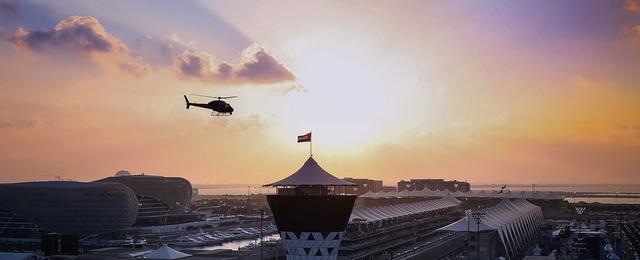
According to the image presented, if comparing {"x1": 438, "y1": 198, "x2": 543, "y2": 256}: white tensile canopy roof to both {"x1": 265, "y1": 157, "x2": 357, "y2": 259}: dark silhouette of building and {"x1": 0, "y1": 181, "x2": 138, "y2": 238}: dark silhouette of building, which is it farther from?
{"x1": 0, "y1": 181, "x2": 138, "y2": 238}: dark silhouette of building

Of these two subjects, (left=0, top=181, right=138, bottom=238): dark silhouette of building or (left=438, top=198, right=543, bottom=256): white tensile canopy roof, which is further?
(left=0, top=181, right=138, bottom=238): dark silhouette of building

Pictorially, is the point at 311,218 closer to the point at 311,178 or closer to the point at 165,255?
the point at 311,178

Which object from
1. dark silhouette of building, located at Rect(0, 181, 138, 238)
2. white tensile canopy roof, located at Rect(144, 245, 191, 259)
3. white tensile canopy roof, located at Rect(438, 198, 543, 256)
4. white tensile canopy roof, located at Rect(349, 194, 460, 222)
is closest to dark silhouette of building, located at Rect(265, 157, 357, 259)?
white tensile canopy roof, located at Rect(349, 194, 460, 222)

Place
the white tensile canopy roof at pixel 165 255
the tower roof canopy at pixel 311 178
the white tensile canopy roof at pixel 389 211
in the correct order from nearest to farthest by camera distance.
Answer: the tower roof canopy at pixel 311 178, the white tensile canopy roof at pixel 389 211, the white tensile canopy roof at pixel 165 255

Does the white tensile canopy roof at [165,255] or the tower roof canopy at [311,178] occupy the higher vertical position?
the tower roof canopy at [311,178]

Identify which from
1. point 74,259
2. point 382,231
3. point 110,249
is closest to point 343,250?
point 382,231

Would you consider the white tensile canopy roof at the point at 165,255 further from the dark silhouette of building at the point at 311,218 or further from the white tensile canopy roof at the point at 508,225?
the dark silhouette of building at the point at 311,218

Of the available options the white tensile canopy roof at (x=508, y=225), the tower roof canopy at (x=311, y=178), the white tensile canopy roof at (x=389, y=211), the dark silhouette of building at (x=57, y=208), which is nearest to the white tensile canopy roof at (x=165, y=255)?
the white tensile canopy roof at (x=389, y=211)
